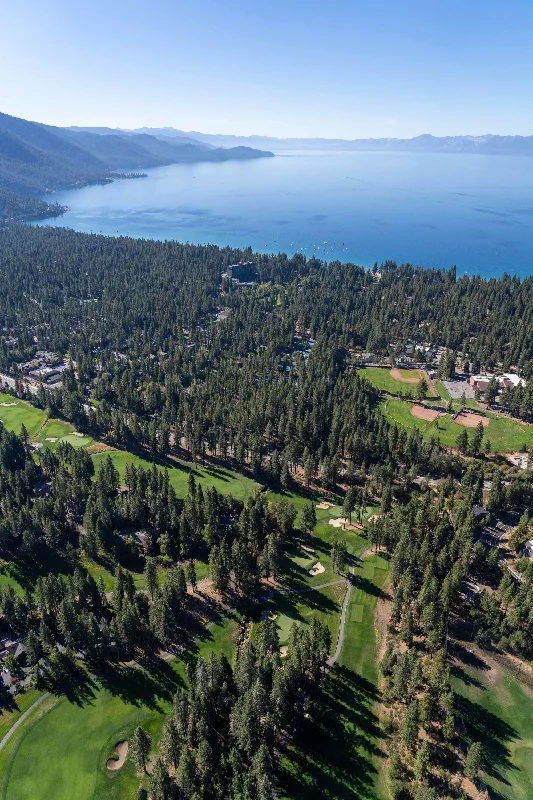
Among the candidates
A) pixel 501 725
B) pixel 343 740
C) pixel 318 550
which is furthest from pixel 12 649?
pixel 501 725

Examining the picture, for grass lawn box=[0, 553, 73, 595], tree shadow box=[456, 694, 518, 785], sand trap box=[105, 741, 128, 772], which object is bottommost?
grass lawn box=[0, 553, 73, 595]

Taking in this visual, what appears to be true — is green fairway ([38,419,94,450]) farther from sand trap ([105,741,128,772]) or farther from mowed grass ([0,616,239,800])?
sand trap ([105,741,128,772])

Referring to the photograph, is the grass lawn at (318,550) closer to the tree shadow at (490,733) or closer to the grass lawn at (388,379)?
the tree shadow at (490,733)

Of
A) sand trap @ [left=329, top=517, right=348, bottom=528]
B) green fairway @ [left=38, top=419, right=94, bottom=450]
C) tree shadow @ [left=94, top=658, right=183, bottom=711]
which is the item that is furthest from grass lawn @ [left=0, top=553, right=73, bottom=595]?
sand trap @ [left=329, top=517, right=348, bottom=528]

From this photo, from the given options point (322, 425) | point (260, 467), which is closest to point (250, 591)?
point (260, 467)

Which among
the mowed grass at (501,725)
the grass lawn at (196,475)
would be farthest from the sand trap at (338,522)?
the mowed grass at (501,725)

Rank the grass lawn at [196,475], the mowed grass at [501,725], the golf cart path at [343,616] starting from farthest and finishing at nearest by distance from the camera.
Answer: the grass lawn at [196,475]
the golf cart path at [343,616]
the mowed grass at [501,725]
